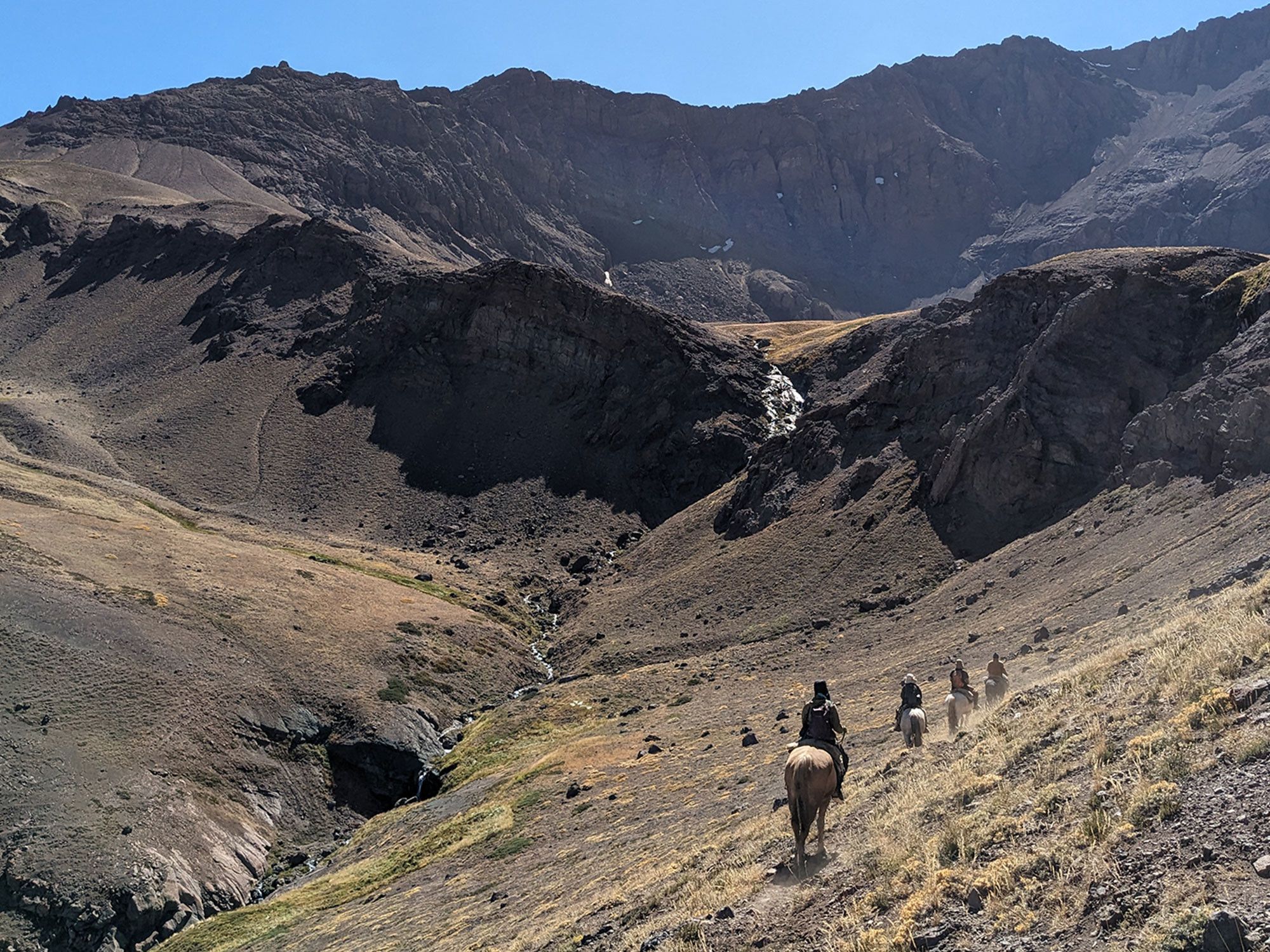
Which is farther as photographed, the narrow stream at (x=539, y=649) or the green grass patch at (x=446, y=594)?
the green grass patch at (x=446, y=594)

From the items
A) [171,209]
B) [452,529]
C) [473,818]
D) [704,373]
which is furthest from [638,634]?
[171,209]

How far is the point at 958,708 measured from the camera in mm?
21016

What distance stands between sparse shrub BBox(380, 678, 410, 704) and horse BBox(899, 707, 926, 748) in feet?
105

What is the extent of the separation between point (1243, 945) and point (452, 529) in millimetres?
73915

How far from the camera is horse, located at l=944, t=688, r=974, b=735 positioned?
20.8 metres

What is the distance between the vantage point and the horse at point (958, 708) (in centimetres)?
2083

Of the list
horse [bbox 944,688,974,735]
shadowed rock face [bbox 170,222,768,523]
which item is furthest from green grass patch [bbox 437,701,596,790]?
shadowed rock face [bbox 170,222,768,523]

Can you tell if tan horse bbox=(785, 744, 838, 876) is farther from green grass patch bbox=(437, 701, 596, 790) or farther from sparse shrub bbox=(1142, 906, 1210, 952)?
green grass patch bbox=(437, 701, 596, 790)

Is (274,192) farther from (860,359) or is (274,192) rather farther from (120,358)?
(860,359)

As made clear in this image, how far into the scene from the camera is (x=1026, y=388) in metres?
53.4

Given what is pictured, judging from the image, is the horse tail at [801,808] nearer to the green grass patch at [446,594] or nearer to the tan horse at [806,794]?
the tan horse at [806,794]

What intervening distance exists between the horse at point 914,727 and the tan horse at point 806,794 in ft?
20.8

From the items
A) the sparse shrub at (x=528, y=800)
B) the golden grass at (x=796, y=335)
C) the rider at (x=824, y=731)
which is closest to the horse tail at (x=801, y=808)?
the rider at (x=824, y=731)

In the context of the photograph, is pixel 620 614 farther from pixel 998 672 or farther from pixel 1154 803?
pixel 1154 803
